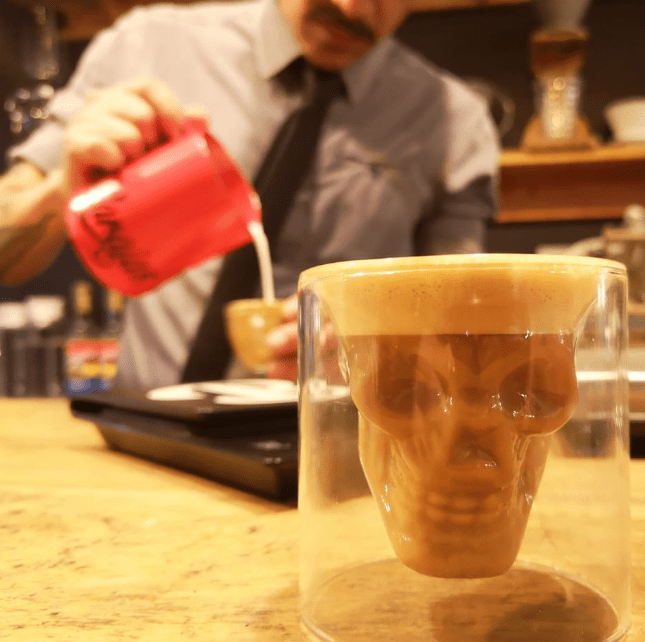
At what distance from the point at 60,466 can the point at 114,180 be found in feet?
0.83

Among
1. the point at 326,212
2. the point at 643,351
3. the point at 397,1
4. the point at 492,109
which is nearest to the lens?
Answer: the point at 643,351

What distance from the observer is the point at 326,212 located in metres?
1.21

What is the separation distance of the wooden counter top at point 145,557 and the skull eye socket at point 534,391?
0.30 ft

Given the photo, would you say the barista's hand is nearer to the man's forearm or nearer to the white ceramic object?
the man's forearm

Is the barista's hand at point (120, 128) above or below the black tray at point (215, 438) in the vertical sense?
above

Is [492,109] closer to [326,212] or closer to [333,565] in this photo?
[326,212]

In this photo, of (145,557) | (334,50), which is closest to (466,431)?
(145,557)

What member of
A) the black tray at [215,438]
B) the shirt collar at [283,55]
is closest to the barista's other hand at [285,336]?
the black tray at [215,438]

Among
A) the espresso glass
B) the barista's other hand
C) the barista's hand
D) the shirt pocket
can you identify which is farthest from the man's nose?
the espresso glass

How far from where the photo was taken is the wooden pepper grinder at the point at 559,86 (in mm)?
1608

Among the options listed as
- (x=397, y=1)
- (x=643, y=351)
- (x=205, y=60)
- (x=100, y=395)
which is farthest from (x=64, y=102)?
(x=643, y=351)

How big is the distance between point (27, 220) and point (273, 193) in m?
0.44

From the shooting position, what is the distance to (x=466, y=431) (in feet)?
0.79

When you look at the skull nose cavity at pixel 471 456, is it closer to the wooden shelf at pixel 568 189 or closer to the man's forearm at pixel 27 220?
the man's forearm at pixel 27 220
